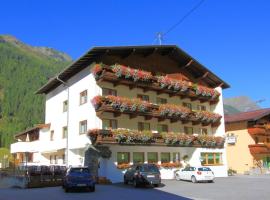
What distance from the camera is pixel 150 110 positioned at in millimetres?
35094

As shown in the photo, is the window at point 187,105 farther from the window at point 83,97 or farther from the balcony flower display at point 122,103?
the window at point 83,97

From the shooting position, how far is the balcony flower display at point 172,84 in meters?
37.0

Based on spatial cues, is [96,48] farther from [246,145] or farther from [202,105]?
[246,145]

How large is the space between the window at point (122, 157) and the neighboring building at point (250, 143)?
70.3 feet

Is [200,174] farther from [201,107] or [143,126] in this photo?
[201,107]

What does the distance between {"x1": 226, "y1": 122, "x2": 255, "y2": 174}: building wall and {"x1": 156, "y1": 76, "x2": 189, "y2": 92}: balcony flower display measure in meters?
15.3

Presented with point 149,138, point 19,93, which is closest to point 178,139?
point 149,138

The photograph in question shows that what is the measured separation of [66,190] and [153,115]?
45.2 feet

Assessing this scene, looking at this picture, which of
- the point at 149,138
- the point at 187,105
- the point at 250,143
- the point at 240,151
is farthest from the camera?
the point at 240,151

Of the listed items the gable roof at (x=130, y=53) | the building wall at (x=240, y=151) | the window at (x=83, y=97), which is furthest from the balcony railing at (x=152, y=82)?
the building wall at (x=240, y=151)

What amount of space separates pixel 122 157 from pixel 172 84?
9.40m

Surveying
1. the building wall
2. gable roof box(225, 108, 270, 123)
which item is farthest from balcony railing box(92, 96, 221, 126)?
the building wall

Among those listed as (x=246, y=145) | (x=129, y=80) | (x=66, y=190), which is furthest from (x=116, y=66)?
(x=246, y=145)

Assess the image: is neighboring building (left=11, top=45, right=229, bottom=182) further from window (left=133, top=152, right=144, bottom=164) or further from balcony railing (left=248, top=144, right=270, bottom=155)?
balcony railing (left=248, top=144, right=270, bottom=155)
